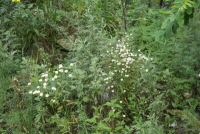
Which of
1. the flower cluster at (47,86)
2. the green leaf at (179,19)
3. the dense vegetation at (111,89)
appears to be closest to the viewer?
the green leaf at (179,19)

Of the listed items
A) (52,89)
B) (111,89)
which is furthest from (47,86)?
(111,89)

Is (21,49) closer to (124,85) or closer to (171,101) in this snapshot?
(124,85)

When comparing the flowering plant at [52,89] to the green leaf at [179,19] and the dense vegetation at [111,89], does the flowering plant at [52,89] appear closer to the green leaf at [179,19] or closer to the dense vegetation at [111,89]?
the dense vegetation at [111,89]

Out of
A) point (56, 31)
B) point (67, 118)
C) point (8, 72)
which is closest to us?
point (67, 118)

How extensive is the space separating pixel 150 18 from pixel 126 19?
0.53 metres

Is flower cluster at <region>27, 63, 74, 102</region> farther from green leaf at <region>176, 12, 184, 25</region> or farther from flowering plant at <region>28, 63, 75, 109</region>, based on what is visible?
green leaf at <region>176, 12, 184, 25</region>

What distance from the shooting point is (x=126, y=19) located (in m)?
5.00

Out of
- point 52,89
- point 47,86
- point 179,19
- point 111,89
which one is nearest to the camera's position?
point 179,19

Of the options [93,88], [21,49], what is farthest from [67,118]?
[21,49]

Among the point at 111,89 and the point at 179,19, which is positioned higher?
the point at 179,19

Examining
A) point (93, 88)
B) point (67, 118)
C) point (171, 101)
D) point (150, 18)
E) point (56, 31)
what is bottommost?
→ point (67, 118)

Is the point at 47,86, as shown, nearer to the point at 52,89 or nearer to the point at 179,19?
the point at 52,89

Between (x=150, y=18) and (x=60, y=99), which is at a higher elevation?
(x=150, y=18)

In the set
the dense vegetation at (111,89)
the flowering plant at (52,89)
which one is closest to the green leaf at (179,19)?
the dense vegetation at (111,89)
